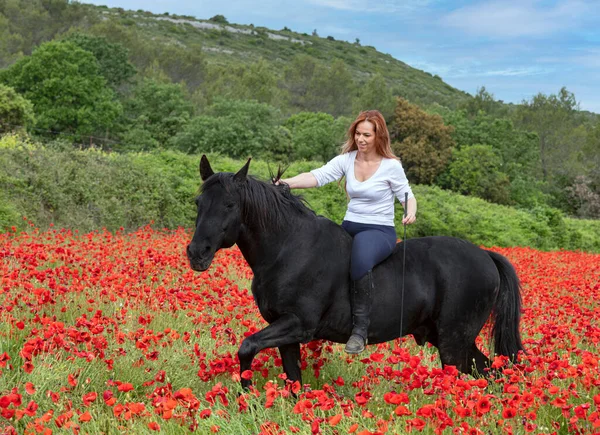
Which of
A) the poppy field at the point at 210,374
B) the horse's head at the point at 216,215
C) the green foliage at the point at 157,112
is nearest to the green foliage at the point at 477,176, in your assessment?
the green foliage at the point at 157,112

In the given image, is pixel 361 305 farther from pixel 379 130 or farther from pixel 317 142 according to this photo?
pixel 317 142

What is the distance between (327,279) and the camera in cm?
502

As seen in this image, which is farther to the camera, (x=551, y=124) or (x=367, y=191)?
(x=551, y=124)

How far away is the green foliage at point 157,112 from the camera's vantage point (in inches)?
1880

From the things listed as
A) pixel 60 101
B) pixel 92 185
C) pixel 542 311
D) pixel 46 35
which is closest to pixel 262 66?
pixel 46 35

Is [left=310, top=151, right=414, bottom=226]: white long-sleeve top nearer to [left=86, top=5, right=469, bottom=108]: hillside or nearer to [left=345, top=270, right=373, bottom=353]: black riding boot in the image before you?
[left=345, top=270, right=373, bottom=353]: black riding boot

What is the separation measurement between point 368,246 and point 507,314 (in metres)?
1.81

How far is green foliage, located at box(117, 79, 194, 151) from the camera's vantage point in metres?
47.8

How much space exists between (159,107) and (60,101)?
26.3 feet

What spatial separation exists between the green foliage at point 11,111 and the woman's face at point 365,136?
1271 inches

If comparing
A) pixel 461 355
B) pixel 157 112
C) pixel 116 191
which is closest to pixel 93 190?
pixel 116 191

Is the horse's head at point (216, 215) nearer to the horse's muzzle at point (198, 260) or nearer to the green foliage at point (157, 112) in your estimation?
the horse's muzzle at point (198, 260)

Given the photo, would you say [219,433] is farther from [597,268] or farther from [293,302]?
[597,268]

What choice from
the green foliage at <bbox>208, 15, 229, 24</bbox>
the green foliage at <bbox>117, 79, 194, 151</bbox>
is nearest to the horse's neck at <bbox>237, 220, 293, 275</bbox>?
the green foliage at <bbox>117, 79, 194, 151</bbox>
